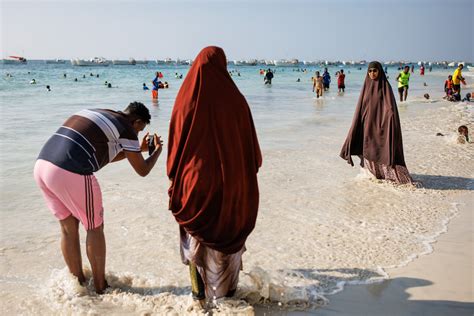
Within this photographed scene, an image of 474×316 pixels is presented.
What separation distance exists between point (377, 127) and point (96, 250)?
4147 millimetres

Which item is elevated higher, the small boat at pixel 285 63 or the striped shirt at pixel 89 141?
the small boat at pixel 285 63

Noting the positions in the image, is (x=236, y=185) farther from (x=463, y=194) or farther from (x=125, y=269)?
(x=463, y=194)

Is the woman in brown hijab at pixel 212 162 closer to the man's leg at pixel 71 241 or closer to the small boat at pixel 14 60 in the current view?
the man's leg at pixel 71 241

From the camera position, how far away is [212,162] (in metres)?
2.65

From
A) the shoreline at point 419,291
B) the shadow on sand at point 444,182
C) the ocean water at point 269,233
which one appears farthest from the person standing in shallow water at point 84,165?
the shadow on sand at point 444,182

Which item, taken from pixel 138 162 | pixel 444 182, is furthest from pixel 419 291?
pixel 444 182

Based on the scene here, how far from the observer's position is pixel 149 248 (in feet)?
13.6

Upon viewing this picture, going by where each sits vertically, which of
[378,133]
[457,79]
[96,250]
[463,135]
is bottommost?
[96,250]

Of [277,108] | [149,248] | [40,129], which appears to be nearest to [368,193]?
[149,248]

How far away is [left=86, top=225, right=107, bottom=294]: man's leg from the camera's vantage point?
308 cm

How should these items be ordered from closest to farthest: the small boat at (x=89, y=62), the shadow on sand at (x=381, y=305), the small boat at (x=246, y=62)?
the shadow on sand at (x=381, y=305) → the small boat at (x=89, y=62) → the small boat at (x=246, y=62)

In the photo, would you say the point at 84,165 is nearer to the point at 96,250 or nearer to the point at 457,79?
the point at 96,250

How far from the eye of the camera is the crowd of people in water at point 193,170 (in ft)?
8.64

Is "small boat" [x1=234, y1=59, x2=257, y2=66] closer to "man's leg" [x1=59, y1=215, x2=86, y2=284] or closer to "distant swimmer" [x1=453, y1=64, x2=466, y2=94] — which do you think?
"distant swimmer" [x1=453, y1=64, x2=466, y2=94]
